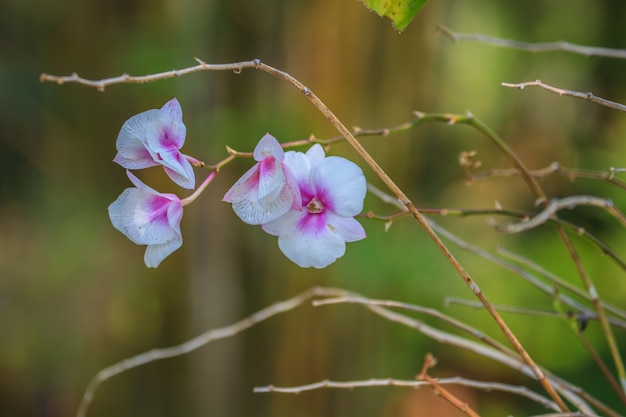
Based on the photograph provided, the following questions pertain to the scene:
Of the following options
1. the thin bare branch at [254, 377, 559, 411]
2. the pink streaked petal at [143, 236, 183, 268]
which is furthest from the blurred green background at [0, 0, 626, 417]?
the pink streaked petal at [143, 236, 183, 268]

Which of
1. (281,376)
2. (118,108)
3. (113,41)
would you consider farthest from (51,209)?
(281,376)

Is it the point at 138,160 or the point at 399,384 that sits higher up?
the point at 138,160

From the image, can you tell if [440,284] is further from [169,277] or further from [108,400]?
[108,400]

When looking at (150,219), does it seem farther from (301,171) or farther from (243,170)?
(243,170)

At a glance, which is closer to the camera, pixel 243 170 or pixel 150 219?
pixel 150 219

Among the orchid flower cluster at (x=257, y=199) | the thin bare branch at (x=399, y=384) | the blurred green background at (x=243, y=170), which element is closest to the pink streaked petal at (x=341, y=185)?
the orchid flower cluster at (x=257, y=199)

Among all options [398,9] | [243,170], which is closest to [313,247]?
[398,9]

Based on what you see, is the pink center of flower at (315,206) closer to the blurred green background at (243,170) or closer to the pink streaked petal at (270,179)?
the pink streaked petal at (270,179)

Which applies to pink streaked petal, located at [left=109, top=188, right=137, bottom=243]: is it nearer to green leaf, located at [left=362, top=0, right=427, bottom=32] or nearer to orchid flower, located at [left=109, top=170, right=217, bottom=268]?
orchid flower, located at [left=109, top=170, right=217, bottom=268]
